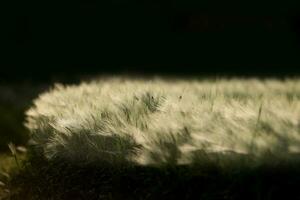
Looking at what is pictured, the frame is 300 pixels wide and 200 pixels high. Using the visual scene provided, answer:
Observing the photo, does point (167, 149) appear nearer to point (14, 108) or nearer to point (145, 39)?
point (14, 108)

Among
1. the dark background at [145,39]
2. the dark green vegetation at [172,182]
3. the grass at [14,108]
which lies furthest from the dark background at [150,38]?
the dark green vegetation at [172,182]

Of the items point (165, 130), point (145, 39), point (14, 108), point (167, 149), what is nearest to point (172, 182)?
point (167, 149)

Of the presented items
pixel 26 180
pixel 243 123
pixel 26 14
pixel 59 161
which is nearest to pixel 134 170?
pixel 243 123

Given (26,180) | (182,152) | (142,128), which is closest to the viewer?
(182,152)

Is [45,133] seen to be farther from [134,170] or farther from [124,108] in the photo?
[134,170]

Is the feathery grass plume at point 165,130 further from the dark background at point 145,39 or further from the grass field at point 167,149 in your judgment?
the dark background at point 145,39
